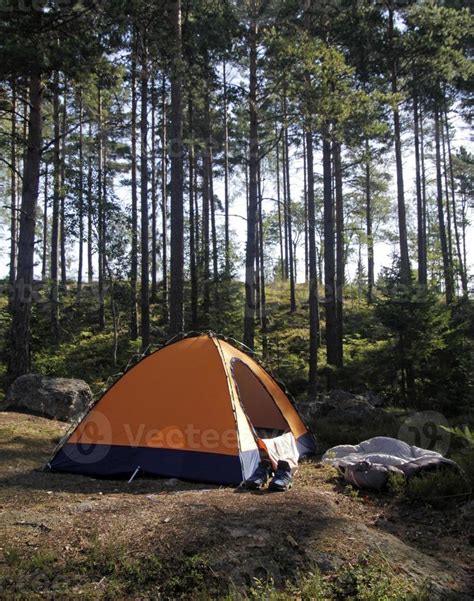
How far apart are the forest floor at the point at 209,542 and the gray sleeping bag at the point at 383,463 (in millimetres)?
320

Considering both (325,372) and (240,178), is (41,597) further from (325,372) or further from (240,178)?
(240,178)

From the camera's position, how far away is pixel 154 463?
20.0ft

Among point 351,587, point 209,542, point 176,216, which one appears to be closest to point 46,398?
point 176,216

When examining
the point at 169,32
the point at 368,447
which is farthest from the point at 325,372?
the point at 169,32

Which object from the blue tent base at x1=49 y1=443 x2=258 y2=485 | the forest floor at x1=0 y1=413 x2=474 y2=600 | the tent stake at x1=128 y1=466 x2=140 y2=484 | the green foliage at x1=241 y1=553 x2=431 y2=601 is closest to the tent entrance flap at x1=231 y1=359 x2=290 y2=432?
the blue tent base at x1=49 y1=443 x2=258 y2=485

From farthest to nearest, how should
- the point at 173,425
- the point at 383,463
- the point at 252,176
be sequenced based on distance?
the point at 252,176
the point at 173,425
the point at 383,463

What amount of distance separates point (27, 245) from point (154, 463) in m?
7.11

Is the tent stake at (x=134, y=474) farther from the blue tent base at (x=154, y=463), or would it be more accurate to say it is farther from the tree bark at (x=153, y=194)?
the tree bark at (x=153, y=194)

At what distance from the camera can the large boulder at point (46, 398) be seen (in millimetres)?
9711

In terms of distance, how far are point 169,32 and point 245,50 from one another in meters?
2.20

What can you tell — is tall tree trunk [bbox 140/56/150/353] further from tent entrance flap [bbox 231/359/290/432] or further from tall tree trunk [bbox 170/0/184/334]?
tent entrance flap [bbox 231/359/290/432]

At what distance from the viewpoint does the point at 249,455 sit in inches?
240

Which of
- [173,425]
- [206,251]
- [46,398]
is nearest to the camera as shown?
[173,425]

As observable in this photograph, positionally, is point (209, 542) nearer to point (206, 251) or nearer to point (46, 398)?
point (46, 398)
